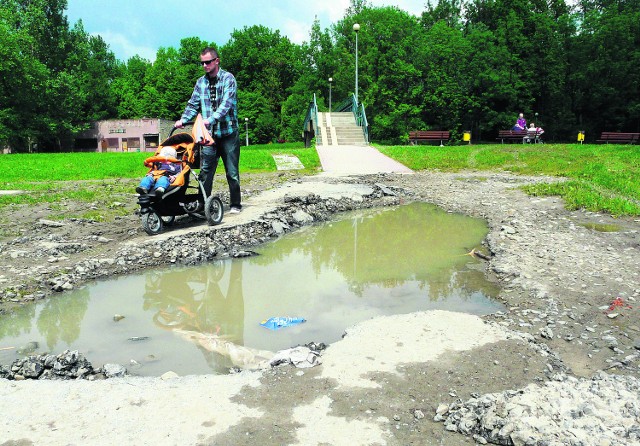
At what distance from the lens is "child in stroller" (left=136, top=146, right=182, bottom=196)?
22.1ft

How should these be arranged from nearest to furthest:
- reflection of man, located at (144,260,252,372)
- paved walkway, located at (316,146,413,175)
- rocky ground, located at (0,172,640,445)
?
rocky ground, located at (0,172,640,445) < reflection of man, located at (144,260,252,372) < paved walkway, located at (316,146,413,175)

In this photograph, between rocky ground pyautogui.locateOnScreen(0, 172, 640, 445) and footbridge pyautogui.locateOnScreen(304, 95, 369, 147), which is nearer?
rocky ground pyautogui.locateOnScreen(0, 172, 640, 445)

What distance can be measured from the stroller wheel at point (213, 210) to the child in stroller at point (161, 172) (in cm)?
64

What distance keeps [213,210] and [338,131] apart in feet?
58.8

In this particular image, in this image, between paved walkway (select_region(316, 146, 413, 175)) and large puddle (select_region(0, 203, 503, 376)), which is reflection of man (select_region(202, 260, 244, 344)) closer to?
large puddle (select_region(0, 203, 503, 376))

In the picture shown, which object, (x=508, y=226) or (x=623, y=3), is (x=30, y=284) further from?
(x=623, y=3)

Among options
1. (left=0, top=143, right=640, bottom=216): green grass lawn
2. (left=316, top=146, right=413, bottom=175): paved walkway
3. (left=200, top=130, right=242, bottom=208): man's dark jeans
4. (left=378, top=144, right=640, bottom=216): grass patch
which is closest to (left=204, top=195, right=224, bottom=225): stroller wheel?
(left=200, top=130, right=242, bottom=208): man's dark jeans

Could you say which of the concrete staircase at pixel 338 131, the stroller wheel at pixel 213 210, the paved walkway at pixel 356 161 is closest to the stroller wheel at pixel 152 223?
the stroller wheel at pixel 213 210

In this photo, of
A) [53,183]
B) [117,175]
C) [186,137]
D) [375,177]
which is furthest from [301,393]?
[117,175]

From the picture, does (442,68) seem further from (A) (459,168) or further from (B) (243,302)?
(B) (243,302)

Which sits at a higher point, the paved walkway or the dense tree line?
the dense tree line

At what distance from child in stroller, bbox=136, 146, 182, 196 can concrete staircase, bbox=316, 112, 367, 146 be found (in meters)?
15.9

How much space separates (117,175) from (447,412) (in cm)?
1485

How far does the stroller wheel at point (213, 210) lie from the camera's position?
23.8ft
